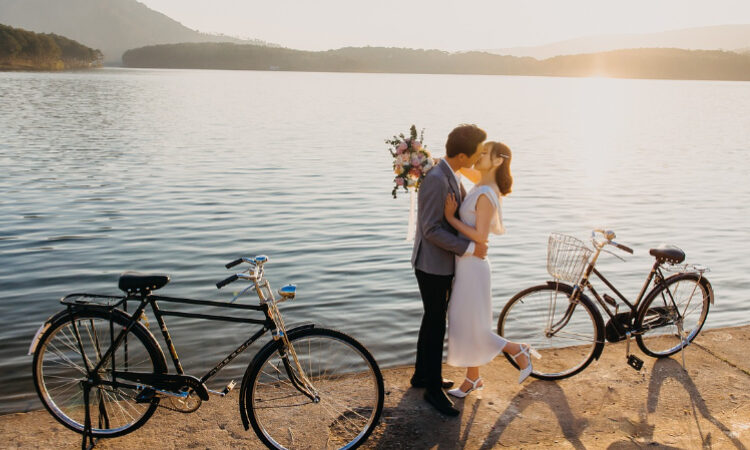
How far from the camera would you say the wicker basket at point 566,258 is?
5336 millimetres

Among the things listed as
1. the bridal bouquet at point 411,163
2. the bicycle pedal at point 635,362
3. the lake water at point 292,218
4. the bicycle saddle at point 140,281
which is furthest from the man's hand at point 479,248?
the lake water at point 292,218

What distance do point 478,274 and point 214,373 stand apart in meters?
2.00

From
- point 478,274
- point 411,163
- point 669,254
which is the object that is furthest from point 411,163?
point 669,254

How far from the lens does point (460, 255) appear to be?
15.7ft

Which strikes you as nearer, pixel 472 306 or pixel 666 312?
pixel 472 306

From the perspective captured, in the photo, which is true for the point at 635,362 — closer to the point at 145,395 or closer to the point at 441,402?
the point at 441,402

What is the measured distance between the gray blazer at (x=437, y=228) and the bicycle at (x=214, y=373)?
0.91 meters

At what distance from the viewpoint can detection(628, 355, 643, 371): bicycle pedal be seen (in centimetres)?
558

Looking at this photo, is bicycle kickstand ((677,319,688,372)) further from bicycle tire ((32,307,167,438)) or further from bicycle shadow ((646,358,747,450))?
bicycle tire ((32,307,167,438))

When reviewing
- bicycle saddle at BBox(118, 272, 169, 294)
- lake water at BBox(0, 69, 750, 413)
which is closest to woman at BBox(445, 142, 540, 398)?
bicycle saddle at BBox(118, 272, 169, 294)

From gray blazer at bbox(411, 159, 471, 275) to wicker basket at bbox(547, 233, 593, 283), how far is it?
999 mm

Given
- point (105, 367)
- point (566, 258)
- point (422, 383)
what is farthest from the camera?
point (566, 258)

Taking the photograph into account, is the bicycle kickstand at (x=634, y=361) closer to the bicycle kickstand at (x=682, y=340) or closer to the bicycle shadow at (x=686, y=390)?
the bicycle shadow at (x=686, y=390)

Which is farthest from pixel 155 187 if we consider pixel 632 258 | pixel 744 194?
pixel 744 194
